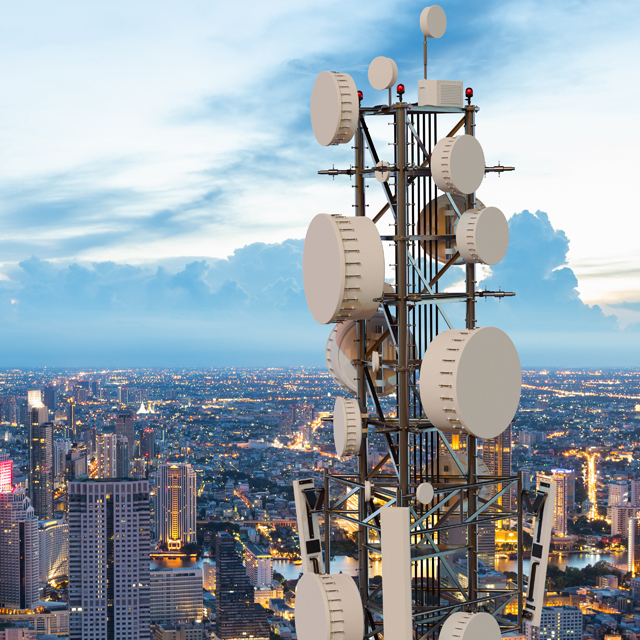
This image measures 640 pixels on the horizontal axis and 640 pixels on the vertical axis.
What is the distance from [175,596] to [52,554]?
10396mm

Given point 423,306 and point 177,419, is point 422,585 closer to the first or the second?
point 423,306

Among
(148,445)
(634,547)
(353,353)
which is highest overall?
(353,353)

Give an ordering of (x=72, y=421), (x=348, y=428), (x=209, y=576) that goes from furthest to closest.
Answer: (x=72, y=421)
(x=209, y=576)
(x=348, y=428)

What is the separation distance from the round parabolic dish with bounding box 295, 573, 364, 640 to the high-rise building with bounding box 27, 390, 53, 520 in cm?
5581

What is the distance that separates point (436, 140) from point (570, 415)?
44079mm

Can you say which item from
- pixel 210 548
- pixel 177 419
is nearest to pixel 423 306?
pixel 210 548

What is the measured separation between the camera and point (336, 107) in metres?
4.80

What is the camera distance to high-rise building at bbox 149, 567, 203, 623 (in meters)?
43.3

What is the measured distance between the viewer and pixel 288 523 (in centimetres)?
4709

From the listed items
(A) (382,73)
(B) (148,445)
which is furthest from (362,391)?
(B) (148,445)

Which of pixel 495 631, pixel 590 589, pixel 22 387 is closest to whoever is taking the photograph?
pixel 495 631

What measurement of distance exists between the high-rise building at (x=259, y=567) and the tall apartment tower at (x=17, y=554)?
1244 cm

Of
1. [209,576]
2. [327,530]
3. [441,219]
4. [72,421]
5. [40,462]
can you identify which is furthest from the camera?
[72,421]

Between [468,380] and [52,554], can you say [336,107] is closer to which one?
[468,380]
